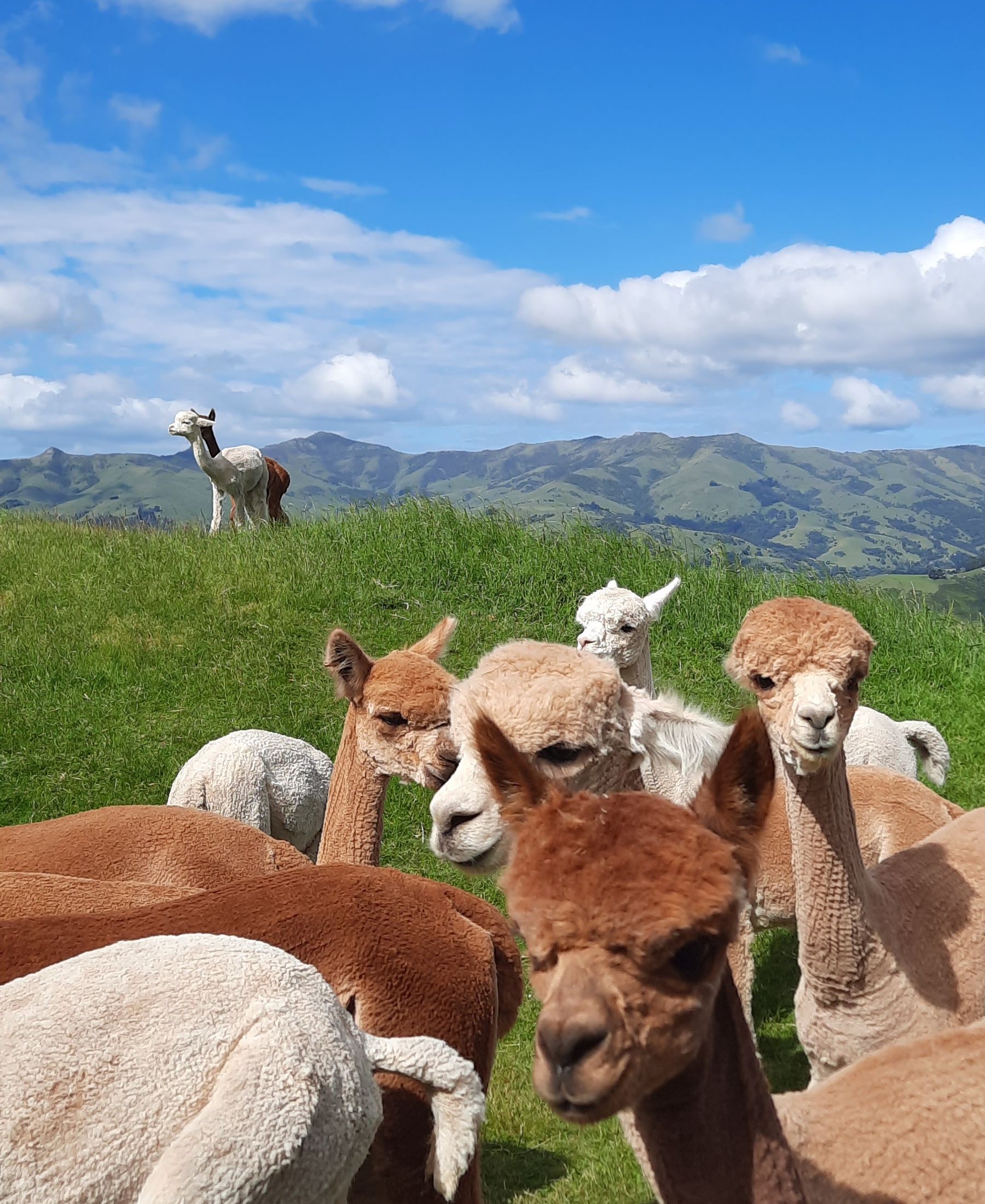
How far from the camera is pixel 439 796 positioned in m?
3.83

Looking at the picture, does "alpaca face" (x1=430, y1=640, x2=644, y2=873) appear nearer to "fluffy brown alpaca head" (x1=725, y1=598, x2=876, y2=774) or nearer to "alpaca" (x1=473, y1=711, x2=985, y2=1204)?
"fluffy brown alpaca head" (x1=725, y1=598, x2=876, y2=774)

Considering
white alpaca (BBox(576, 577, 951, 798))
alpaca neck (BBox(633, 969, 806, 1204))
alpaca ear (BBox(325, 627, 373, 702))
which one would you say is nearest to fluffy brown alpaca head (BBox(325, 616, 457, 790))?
alpaca ear (BBox(325, 627, 373, 702))

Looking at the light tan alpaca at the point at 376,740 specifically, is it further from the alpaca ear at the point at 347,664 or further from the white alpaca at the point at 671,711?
the white alpaca at the point at 671,711

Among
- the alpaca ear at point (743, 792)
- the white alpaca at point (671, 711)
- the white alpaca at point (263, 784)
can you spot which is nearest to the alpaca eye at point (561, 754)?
the white alpaca at point (671, 711)

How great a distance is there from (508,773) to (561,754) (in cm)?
144

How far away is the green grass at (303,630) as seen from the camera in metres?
9.72

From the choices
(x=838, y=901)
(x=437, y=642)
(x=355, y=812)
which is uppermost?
(x=437, y=642)

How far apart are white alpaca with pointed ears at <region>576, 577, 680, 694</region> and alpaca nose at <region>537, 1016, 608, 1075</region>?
430 centimetres

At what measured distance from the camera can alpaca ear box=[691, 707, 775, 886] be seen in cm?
232

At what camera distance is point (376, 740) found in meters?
5.31

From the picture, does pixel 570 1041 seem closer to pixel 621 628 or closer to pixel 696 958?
pixel 696 958

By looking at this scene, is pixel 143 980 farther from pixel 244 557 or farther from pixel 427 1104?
pixel 244 557

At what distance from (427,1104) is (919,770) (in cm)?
803

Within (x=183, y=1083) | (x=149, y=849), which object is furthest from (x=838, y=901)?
(x=149, y=849)
